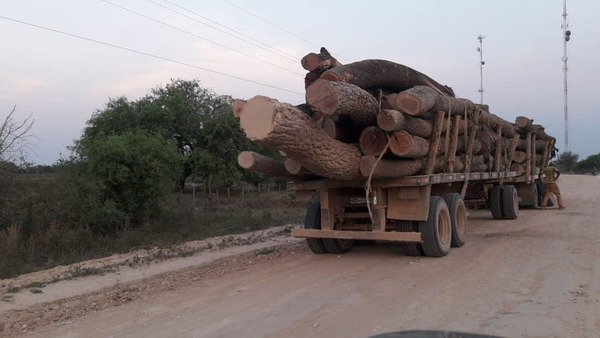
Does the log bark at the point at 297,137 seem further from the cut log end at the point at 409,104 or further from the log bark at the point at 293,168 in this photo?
the cut log end at the point at 409,104

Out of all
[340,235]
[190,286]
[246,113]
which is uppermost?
[246,113]

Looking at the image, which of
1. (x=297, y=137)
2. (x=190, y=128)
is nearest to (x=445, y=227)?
(x=297, y=137)

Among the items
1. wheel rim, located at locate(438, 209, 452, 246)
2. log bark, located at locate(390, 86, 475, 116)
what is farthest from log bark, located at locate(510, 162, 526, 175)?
wheel rim, located at locate(438, 209, 452, 246)

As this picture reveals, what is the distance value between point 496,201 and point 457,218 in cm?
631

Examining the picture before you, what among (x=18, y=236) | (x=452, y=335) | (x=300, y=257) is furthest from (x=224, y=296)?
(x=18, y=236)

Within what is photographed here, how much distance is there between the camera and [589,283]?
320 inches

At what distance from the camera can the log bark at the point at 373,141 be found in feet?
31.6

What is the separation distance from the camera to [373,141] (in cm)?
967

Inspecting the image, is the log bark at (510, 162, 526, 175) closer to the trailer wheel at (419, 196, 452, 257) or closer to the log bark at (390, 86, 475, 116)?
the log bark at (390, 86, 475, 116)

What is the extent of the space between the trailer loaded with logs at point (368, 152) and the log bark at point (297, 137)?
14 millimetres

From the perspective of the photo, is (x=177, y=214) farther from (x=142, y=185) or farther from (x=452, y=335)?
(x=452, y=335)

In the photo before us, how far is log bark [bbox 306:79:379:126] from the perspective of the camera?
26.8 ft

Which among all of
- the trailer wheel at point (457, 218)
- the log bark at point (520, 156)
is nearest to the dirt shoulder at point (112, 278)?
the trailer wheel at point (457, 218)

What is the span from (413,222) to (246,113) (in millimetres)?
4374
